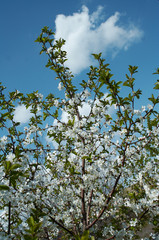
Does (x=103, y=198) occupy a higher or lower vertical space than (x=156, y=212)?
higher

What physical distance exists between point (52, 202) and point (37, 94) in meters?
3.00

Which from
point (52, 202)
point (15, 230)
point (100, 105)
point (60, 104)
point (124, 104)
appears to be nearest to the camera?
point (15, 230)

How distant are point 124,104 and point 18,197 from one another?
2.70 m

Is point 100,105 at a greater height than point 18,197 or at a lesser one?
greater

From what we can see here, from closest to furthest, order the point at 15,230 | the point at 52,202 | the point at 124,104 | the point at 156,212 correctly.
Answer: the point at 15,230 < the point at 124,104 < the point at 156,212 < the point at 52,202

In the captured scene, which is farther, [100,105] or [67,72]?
[67,72]

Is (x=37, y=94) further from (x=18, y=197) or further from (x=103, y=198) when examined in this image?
(x=103, y=198)

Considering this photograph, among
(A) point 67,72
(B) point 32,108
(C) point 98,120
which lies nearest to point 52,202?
(C) point 98,120

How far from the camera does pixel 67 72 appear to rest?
5.19 m

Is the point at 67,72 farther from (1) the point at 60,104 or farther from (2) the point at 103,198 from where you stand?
(2) the point at 103,198

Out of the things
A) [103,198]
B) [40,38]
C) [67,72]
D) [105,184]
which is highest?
[40,38]

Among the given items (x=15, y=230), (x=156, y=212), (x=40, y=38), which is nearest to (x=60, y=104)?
(x=40, y=38)

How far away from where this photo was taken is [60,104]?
5.32 meters

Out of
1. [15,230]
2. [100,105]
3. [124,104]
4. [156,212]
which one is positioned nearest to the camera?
[15,230]
